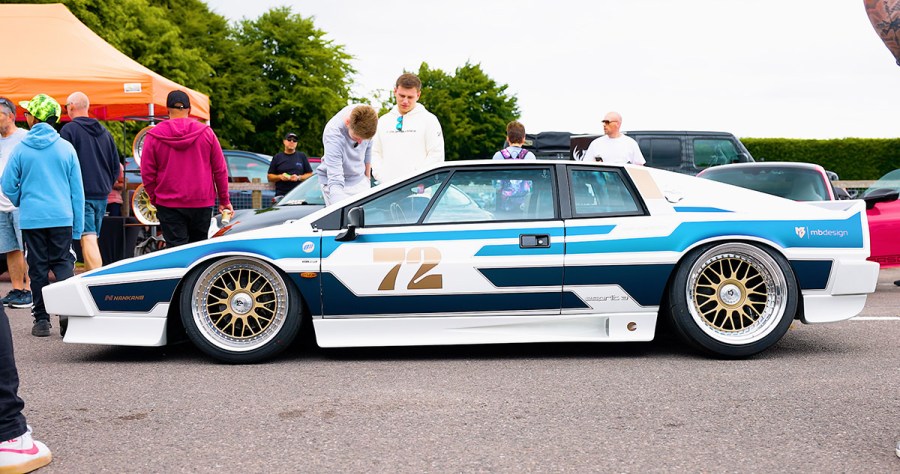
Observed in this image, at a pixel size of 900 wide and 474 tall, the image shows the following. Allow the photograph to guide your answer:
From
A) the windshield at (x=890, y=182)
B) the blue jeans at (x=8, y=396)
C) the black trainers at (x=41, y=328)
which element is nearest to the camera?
the blue jeans at (x=8, y=396)

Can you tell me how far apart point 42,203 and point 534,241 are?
11.8 ft

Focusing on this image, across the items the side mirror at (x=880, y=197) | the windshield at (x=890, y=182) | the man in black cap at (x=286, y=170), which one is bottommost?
the side mirror at (x=880, y=197)

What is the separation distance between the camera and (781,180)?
29.4 ft

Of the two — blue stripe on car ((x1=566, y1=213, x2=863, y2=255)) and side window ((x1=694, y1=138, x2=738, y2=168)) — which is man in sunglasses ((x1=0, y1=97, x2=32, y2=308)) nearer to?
blue stripe on car ((x1=566, y1=213, x2=863, y2=255))

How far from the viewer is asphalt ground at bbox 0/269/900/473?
11.1 ft

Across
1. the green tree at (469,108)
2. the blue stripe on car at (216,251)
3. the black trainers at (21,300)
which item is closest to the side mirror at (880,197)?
the blue stripe on car at (216,251)

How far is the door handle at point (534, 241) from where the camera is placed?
210 inches

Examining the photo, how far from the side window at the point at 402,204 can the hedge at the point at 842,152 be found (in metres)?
29.9

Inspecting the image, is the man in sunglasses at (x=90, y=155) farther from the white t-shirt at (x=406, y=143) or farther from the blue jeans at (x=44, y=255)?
the white t-shirt at (x=406, y=143)

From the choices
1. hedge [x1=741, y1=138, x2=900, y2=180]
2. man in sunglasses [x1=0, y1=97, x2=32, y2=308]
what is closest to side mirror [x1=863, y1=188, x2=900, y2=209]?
man in sunglasses [x1=0, y1=97, x2=32, y2=308]

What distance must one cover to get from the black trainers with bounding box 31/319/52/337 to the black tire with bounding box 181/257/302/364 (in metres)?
1.74

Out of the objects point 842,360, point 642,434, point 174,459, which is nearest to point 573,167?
point 842,360

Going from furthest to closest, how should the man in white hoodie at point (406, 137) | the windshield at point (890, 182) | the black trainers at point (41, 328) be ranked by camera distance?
the windshield at point (890, 182), the man in white hoodie at point (406, 137), the black trainers at point (41, 328)

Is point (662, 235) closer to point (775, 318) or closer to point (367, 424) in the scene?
point (775, 318)
